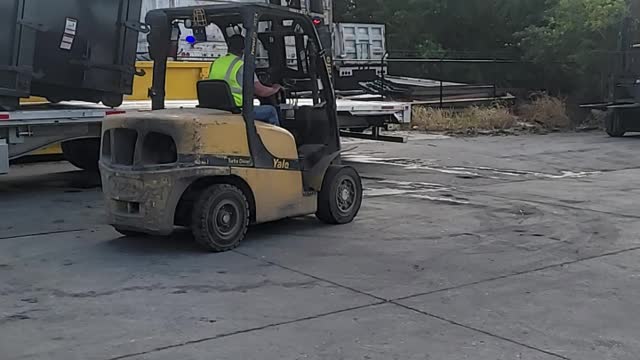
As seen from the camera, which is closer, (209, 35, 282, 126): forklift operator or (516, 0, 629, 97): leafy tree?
(209, 35, 282, 126): forklift operator

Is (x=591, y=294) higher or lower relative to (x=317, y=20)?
lower

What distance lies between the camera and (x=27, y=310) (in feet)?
19.5

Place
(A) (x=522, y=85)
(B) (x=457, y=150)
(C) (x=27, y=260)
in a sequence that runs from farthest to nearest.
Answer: (A) (x=522, y=85), (B) (x=457, y=150), (C) (x=27, y=260)

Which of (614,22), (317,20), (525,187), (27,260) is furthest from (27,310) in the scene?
(614,22)

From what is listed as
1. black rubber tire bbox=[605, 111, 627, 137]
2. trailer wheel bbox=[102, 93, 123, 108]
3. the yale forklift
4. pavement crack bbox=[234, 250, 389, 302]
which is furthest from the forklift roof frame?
black rubber tire bbox=[605, 111, 627, 137]

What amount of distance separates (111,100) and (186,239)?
4.38 m

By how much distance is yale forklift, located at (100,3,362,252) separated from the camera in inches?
299

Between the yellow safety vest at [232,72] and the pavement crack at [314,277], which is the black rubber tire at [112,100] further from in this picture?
the pavement crack at [314,277]

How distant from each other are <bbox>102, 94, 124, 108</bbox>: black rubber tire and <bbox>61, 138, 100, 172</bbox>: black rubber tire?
571 mm

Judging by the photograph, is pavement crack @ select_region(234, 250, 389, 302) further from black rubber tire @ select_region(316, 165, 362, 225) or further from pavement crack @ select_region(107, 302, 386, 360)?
black rubber tire @ select_region(316, 165, 362, 225)

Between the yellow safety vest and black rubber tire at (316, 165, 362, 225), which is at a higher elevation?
the yellow safety vest

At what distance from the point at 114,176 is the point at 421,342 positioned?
151 inches

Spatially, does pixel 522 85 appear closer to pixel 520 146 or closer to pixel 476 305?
pixel 520 146

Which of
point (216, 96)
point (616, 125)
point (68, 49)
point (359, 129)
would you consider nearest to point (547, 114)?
point (616, 125)
